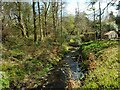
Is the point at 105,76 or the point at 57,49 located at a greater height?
the point at 105,76

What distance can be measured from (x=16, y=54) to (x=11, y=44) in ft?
2.72

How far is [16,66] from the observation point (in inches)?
150

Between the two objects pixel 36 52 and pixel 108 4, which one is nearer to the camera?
pixel 108 4

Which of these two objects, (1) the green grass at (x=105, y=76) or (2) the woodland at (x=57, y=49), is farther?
(2) the woodland at (x=57, y=49)

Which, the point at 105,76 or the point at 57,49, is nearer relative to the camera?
the point at 105,76

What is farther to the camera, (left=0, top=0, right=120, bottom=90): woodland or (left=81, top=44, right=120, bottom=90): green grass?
(left=0, top=0, right=120, bottom=90): woodland

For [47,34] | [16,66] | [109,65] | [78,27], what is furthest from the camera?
[47,34]

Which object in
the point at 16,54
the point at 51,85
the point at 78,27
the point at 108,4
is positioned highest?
the point at 108,4

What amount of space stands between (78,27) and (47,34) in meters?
1.60

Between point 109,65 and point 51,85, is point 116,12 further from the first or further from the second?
point 51,85

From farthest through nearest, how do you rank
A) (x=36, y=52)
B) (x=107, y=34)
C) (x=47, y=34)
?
(x=47, y=34)
(x=107, y=34)
(x=36, y=52)

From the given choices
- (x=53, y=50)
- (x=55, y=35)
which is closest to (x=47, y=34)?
(x=55, y=35)

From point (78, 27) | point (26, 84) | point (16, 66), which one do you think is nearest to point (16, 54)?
point (16, 66)

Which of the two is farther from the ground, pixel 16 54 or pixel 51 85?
pixel 16 54
